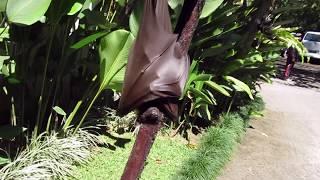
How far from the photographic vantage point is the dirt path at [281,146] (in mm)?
5895

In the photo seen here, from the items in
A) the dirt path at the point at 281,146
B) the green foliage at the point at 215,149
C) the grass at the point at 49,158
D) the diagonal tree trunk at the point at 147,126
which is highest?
the diagonal tree trunk at the point at 147,126

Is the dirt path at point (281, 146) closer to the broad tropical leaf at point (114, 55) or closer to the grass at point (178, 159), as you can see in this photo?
the grass at point (178, 159)

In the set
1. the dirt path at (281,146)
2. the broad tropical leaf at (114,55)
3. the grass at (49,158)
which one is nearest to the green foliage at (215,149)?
the dirt path at (281,146)

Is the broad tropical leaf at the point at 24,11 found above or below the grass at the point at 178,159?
above

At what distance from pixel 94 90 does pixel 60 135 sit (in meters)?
0.68

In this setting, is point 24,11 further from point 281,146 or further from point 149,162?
point 281,146

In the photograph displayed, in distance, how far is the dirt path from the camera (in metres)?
5.89

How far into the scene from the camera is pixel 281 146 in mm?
7277

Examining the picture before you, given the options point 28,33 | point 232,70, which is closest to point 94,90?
point 28,33

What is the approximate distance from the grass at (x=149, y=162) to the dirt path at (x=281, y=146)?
584 millimetres

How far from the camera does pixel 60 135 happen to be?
15.2ft

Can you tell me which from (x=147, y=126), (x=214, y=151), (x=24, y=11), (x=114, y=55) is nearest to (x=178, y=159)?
(x=214, y=151)

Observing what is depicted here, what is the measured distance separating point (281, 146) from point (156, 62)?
6.28 meters

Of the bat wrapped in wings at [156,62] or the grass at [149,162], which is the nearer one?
the bat wrapped in wings at [156,62]
